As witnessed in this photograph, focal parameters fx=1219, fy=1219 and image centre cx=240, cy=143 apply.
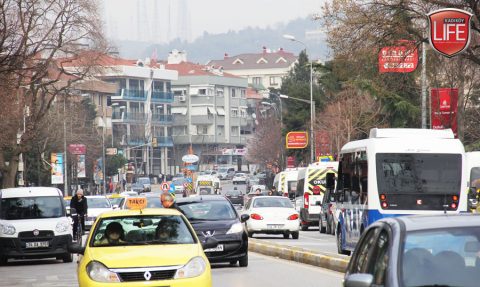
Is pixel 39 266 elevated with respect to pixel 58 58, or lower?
lower

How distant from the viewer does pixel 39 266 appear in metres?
27.9

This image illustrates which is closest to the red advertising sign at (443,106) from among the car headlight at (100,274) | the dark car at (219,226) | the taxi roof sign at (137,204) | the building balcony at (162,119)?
the dark car at (219,226)

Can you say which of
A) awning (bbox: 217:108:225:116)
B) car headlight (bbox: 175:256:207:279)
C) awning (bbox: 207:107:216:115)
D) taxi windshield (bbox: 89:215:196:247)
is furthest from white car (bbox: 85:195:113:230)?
awning (bbox: 217:108:225:116)

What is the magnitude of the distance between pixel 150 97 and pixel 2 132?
393ft

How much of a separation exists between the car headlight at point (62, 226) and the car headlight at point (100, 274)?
47.4ft

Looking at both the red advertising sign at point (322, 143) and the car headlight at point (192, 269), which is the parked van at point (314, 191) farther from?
the red advertising sign at point (322, 143)

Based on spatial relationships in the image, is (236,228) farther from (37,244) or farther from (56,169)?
(56,169)

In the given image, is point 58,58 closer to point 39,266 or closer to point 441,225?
point 39,266

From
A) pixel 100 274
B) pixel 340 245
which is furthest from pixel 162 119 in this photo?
pixel 100 274

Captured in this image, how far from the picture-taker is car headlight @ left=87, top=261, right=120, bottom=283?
46.5ft

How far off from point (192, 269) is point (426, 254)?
652 centimetres

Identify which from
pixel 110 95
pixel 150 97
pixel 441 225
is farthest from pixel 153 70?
pixel 441 225

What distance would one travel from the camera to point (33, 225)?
2859cm

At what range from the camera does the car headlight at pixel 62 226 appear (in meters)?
28.6
